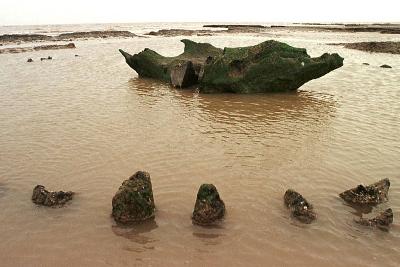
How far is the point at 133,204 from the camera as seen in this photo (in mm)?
6484

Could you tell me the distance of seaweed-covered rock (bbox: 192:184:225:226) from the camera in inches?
252

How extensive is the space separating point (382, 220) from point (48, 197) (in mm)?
5727

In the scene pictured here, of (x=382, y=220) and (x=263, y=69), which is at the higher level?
(x=263, y=69)

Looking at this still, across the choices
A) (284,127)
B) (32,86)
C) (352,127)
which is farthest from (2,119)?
(352,127)

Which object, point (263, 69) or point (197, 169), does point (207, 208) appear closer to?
point (197, 169)

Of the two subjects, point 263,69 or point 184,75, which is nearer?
point 263,69

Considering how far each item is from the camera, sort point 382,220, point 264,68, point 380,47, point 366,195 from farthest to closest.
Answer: point 380,47, point 264,68, point 366,195, point 382,220

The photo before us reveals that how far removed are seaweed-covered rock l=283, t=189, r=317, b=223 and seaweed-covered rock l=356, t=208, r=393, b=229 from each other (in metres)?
0.80

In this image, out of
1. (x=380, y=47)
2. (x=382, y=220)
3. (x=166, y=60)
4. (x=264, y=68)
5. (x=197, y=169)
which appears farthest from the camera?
(x=380, y=47)

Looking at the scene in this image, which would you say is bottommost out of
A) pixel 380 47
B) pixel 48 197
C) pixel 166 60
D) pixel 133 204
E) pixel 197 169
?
pixel 197 169

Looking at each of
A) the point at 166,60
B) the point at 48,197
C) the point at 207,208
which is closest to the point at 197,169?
the point at 207,208

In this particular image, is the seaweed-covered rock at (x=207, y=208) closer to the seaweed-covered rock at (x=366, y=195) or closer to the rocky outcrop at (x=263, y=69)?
the seaweed-covered rock at (x=366, y=195)

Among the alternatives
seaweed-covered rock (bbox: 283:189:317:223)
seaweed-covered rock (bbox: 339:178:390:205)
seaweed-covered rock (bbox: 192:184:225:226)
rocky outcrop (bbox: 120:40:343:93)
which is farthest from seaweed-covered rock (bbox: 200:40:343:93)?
seaweed-covered rock (bbox: 192:184:225:226)

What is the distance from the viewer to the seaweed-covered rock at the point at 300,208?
21.2 feet
